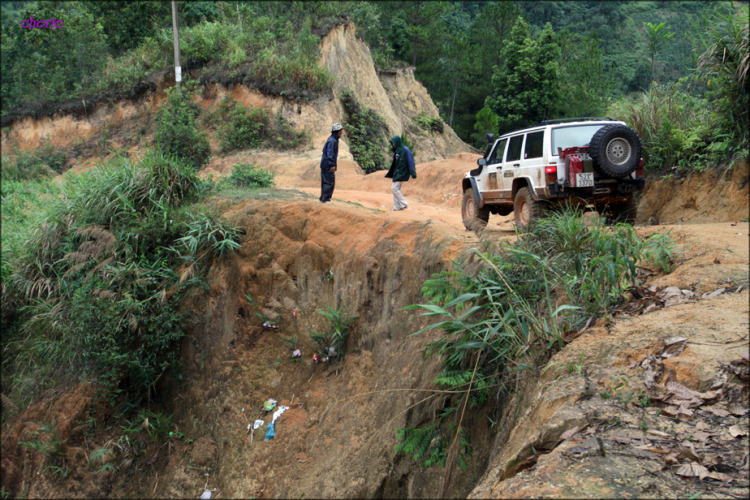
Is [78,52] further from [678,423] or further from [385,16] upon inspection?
[678,423]

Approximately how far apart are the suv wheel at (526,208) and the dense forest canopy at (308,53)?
4748mm

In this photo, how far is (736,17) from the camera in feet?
27.0

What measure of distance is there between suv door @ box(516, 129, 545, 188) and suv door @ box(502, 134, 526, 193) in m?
0.13

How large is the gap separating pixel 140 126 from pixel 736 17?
2158cm

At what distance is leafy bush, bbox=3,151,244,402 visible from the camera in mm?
8523

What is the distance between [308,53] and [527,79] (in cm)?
1419

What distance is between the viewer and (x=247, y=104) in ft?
68.2

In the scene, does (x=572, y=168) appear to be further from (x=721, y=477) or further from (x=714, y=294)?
(x=721, y=477)

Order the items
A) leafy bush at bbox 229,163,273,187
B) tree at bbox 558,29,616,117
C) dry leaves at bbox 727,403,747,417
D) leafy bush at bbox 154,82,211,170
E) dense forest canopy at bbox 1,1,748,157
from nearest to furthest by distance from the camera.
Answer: dry leaves at bbox 727,403,747,417 → leafy bush at bbox 229,163,273,187 → leafy bush at bbox 154,82,211,170 → dense forest canopy at bbox 1,1,748,157 → tree at bbox 558,29,616,117

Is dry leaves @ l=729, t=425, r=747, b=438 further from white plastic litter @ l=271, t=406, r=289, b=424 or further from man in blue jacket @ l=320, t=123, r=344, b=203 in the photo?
man in blue jacket @ l=320, t=123, r=344, b=203

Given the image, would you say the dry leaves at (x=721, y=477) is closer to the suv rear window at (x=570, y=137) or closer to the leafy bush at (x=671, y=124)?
the suv rear window at (x=570, y=137)

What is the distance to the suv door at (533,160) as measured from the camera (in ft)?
23.8

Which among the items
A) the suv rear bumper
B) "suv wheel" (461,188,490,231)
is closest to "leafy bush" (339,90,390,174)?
"suv wheel" (461,188,490,231)

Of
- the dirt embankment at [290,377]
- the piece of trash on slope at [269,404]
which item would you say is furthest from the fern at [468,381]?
the piece of trash on slope at [269,404]
